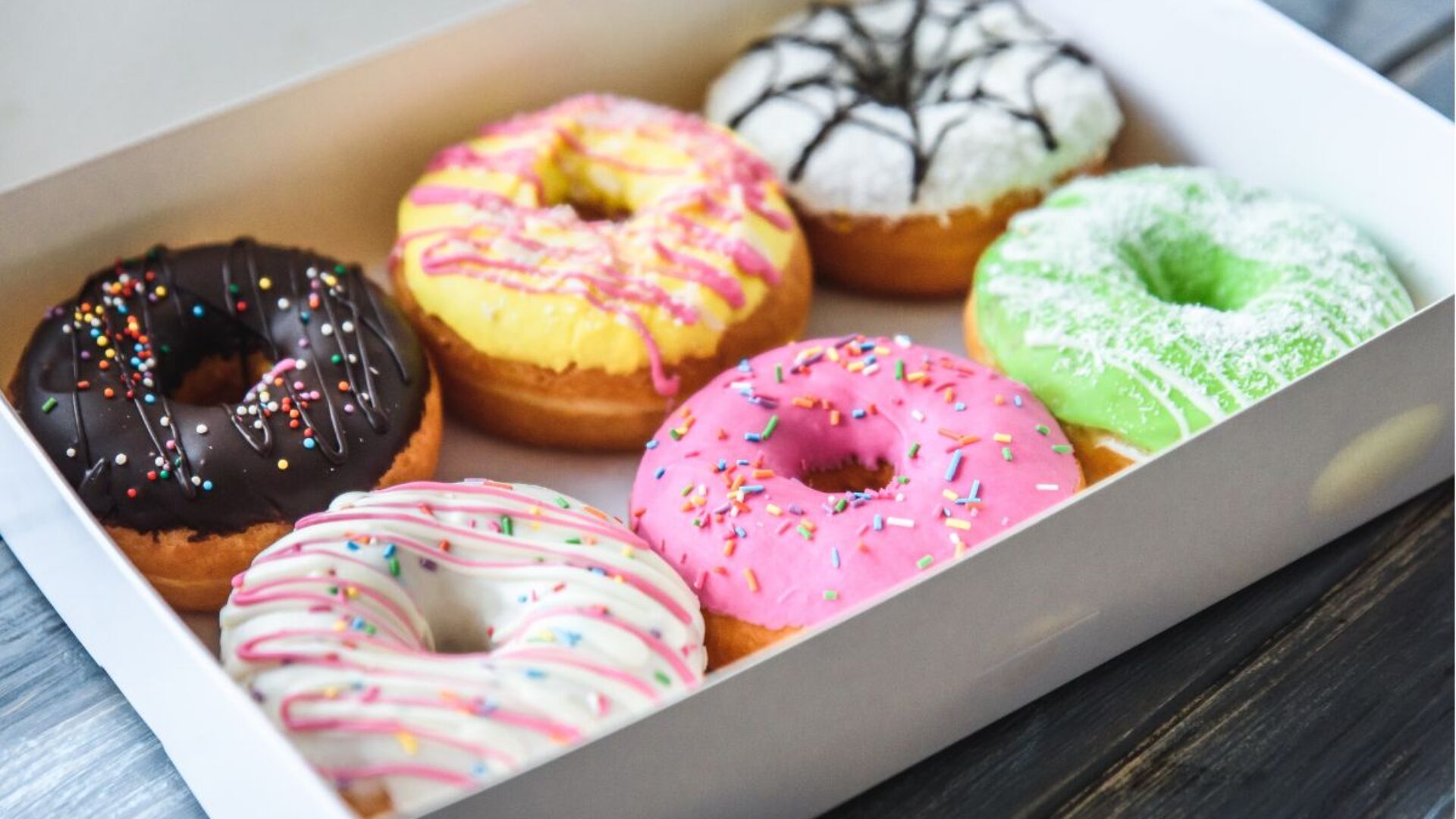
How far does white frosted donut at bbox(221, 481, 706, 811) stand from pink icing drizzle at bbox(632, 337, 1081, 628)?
8 centimetres

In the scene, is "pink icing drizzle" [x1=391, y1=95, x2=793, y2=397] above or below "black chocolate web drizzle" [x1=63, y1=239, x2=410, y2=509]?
above

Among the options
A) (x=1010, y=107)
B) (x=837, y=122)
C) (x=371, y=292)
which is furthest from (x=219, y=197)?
(x=1010, y=107)

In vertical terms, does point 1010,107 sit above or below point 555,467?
above

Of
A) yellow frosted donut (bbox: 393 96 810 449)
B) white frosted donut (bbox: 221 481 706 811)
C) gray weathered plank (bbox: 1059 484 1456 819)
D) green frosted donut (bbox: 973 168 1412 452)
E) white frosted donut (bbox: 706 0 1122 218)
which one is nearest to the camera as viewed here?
white frosted donut (bbox: 221 481 706 811)

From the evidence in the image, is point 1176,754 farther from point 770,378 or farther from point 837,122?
point 837,122

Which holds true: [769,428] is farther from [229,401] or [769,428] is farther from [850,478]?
[229,401]

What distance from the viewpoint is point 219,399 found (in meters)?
1.91

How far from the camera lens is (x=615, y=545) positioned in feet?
4.81

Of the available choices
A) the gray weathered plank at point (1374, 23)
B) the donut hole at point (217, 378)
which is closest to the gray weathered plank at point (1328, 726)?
the gray weathered plank at point (1374, 23)

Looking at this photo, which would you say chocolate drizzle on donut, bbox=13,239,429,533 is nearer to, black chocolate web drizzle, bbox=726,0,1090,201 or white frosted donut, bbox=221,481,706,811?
white frosted donut, bbox=221,481,706,811

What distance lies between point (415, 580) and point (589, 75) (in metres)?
1.02

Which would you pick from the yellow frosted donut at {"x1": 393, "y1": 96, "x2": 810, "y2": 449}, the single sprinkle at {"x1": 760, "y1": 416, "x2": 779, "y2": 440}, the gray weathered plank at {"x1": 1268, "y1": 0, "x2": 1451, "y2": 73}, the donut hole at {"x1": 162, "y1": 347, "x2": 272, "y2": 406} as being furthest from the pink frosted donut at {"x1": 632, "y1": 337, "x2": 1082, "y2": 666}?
the gray weathered plank at {"x1": 1268, "y1": 0, "x2": 1451, "y2": 73}

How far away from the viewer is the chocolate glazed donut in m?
1.61

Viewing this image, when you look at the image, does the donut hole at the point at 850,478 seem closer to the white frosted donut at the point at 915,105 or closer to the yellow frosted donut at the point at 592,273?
the yellow frosted donut at the point at 592,273
